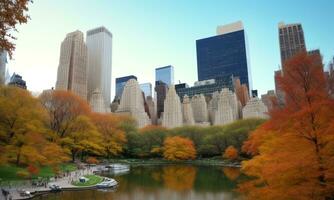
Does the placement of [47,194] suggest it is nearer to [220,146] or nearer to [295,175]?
[295,175]

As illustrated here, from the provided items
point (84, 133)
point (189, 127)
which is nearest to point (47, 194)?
point (84, 133)

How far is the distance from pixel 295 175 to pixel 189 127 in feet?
253

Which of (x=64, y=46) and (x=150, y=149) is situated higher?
(x=64, y=46)

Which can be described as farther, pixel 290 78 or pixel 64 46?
pixel 64 46

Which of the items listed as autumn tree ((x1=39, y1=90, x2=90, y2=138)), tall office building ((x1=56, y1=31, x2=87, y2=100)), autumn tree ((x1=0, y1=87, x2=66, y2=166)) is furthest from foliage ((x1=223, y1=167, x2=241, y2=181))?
tall office building ((x1=56, y1=31, x2=87, y2=100))

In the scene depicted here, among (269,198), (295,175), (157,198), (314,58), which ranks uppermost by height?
(314,58)

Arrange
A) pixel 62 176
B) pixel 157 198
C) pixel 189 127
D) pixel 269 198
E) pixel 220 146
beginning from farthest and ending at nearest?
1. pixel 189 127
2. pixel 220 146
3. pixel 62 176
4. pixel 157 198
5. pixel 269 198

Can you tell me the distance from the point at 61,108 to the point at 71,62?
5452 inches

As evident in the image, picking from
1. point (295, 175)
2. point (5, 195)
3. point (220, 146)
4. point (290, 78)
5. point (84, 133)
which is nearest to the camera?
point (295, 175)

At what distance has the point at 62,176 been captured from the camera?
131 ft

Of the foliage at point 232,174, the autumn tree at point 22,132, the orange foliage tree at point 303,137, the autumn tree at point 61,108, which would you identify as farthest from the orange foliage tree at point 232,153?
the orange foliage tree at point 303,137

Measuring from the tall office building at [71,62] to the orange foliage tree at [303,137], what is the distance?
185648mm

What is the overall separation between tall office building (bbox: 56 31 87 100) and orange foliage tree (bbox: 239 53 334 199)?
18565 cm

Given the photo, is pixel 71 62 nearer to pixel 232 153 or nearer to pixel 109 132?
pixel 109 132
